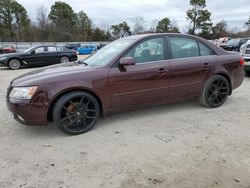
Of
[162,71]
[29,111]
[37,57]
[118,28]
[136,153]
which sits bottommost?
[136,153]

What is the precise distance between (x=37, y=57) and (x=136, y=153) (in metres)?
11.7

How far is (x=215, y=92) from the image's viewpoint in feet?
16.5

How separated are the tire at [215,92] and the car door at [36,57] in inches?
424

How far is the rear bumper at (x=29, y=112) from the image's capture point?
360 cm

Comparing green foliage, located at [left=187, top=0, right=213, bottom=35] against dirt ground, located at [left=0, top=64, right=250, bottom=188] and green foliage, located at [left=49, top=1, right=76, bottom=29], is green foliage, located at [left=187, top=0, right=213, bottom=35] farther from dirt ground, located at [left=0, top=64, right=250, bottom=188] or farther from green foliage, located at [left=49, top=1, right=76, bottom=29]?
dirt ground, located at [left=0, top=64, right=250, bottom=188]

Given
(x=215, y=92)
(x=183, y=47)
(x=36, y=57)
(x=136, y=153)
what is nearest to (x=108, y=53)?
(x=183, y=47)

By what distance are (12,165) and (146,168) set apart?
1655mm

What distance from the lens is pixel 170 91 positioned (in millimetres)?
4566

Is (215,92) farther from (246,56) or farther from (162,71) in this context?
(246,56)

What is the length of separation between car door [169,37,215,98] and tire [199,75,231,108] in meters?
0.17

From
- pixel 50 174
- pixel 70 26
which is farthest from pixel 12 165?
pixel 70 26

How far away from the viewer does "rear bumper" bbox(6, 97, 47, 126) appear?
11.8ft

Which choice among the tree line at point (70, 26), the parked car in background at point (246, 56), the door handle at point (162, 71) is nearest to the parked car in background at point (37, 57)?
the parked car in background at point (246, 56)

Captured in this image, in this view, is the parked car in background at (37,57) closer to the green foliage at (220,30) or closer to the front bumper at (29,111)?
the front bumper at (29,111)
